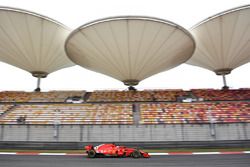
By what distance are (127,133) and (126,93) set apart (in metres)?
13.2

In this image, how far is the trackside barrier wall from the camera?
58.2 ft

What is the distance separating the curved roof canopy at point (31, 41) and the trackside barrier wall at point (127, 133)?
12.2m

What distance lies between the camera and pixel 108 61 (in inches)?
1084

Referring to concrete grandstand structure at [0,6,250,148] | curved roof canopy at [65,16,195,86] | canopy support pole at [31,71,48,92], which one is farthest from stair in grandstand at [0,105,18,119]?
curved roof canopy at [65,16,195,86]

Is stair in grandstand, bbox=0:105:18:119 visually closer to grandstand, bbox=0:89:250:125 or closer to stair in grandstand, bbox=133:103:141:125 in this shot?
grandstand, bbox=0:89:250:125

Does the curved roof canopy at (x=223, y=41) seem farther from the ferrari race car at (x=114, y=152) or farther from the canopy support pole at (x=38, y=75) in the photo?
the canopy support pole at (x=38, y=75)

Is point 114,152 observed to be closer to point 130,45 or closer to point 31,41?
point 130,45

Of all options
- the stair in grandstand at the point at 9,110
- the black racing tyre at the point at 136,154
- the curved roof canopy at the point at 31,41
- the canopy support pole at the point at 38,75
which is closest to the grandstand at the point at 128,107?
the stair in grandstand at the point at 9,110

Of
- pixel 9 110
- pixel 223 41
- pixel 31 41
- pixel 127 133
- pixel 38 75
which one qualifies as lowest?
pixel 127 133

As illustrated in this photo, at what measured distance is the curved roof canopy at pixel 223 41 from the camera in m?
23.8

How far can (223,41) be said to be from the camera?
2695 centimetres

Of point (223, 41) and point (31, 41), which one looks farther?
point (223, 41)

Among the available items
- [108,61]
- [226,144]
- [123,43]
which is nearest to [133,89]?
[108,61]

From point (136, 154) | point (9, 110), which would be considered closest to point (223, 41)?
point (136, 154)
